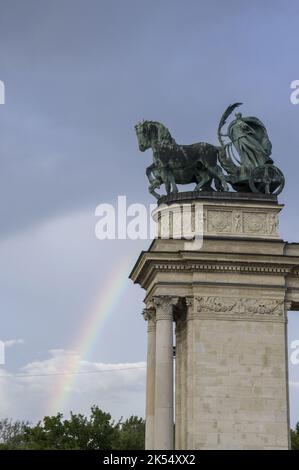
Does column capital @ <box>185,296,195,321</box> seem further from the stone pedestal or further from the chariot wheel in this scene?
the chariot wheel

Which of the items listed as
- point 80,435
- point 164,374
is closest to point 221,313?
point 164,374

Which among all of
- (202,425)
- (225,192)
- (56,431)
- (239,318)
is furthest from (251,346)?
(56,431)

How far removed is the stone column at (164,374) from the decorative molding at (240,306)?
3.99 feet

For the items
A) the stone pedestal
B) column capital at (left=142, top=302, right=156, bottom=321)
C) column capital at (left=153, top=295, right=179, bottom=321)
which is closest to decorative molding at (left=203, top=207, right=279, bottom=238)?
the stone pedestal

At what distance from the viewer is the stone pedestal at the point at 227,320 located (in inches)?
1469

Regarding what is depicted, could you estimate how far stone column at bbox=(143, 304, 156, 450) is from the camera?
40344 millimetres

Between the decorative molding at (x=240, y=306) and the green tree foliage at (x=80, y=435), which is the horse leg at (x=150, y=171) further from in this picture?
the green tree foliage at (x=80, y=435)

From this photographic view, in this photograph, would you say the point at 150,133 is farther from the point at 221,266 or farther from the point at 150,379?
the point at 150,379

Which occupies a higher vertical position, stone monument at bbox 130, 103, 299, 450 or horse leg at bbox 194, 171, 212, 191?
horse leg at bbox 194, 171, 212, 191

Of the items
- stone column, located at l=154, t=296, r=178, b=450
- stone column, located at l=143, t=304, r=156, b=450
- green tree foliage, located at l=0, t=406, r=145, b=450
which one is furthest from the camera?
green tree foliage, located at l=0, t=406, r=145, b=450

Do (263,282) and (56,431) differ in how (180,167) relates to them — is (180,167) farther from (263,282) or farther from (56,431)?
(56,431)

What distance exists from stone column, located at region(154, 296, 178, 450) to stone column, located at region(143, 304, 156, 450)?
6.99ft

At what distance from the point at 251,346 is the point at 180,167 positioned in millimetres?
8579

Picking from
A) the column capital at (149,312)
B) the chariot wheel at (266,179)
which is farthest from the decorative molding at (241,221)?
the column capital at (149,312)
